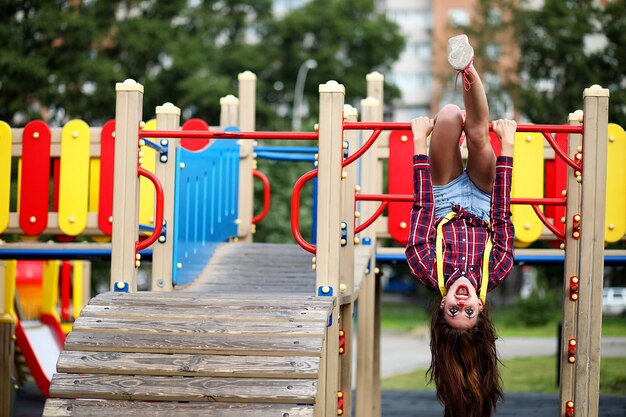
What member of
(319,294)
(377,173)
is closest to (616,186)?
(377,173)

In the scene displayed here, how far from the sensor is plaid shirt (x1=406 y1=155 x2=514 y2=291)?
5383 millimetres

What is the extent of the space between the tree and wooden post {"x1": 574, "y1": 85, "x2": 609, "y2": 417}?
26865 mm

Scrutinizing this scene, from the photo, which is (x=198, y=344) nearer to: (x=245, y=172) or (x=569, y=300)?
(x=569, y=300)

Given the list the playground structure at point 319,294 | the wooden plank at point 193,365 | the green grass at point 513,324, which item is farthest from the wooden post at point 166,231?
the green grass at point 513,324

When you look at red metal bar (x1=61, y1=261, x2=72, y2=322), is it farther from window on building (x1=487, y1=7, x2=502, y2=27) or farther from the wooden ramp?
window on building (x1=487, y1=7, x2=502, y2=27)

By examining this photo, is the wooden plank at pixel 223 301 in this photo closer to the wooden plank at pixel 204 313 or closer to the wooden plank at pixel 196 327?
the wooden plank at pixel 204 313

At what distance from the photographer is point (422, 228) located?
545 cm

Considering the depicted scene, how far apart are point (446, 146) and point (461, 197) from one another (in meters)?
0.31

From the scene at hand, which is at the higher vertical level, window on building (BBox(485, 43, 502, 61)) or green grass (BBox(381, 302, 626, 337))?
window on building (BBox(485, 43, 502, 61))

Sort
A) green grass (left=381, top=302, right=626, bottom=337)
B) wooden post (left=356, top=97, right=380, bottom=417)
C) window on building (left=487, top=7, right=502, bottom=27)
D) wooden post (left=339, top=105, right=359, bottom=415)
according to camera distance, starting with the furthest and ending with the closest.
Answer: window on building (left=487, top=7, right=502, bottom=27), green grass (left=381, top=302, right=626, bottom=337), wooden post (left=356, top=97, right=380, bottom=417), wooden post (left=339, top=105, right=359, bottom=415)

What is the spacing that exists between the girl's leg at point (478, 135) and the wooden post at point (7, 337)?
19.6ft

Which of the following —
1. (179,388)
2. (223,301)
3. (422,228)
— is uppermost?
(422,228)

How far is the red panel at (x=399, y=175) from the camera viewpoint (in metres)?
8.66

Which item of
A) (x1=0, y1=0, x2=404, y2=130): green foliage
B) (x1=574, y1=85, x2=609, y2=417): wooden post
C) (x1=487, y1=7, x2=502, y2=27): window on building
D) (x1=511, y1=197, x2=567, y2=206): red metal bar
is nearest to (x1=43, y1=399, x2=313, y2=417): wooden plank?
(x1=574, y1=85, x2=609, y2=417): wooden post
